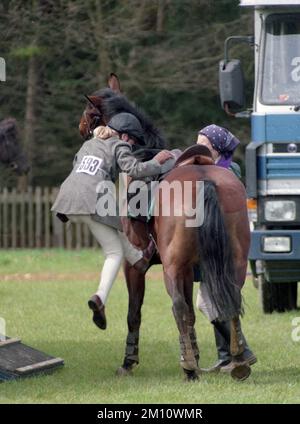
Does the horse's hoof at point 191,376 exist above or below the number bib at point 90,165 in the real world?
below

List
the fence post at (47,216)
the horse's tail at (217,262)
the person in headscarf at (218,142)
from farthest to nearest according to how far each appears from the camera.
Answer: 1. the fence post at (47,216)
2. the person in headscarf at (218,142)
3. the horse's tail at (217,262)

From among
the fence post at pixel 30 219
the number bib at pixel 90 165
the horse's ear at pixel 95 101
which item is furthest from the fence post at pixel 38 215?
the number bib at pixel 90 165

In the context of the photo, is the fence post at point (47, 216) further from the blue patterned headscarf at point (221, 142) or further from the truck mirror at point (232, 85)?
the blue patterned headscarf at point (221, 142)

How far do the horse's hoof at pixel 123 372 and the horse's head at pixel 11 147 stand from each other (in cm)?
172

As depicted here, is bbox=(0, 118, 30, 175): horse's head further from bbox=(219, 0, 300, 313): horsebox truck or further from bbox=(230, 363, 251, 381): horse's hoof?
bbox=(219, 0, 300, 313): horsebox truck

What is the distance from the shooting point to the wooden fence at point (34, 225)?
28.4 meters

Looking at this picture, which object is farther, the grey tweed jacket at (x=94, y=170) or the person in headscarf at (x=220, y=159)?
the person in headscarf at (x=220, y=159)

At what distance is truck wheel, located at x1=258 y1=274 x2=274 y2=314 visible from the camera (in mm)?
14109

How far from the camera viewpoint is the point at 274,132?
12.5 meters

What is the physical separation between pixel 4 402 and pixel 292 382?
2137 mm

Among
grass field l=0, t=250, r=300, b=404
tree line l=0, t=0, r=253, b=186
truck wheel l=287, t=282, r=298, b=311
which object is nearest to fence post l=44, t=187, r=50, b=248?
tree line l=0, t=0, r=253, b=186

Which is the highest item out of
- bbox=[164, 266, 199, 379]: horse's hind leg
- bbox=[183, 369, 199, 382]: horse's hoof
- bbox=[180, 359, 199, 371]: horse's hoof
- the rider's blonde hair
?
the rider's blonde hair

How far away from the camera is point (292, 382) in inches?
354

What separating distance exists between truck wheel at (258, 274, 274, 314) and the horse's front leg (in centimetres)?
447
